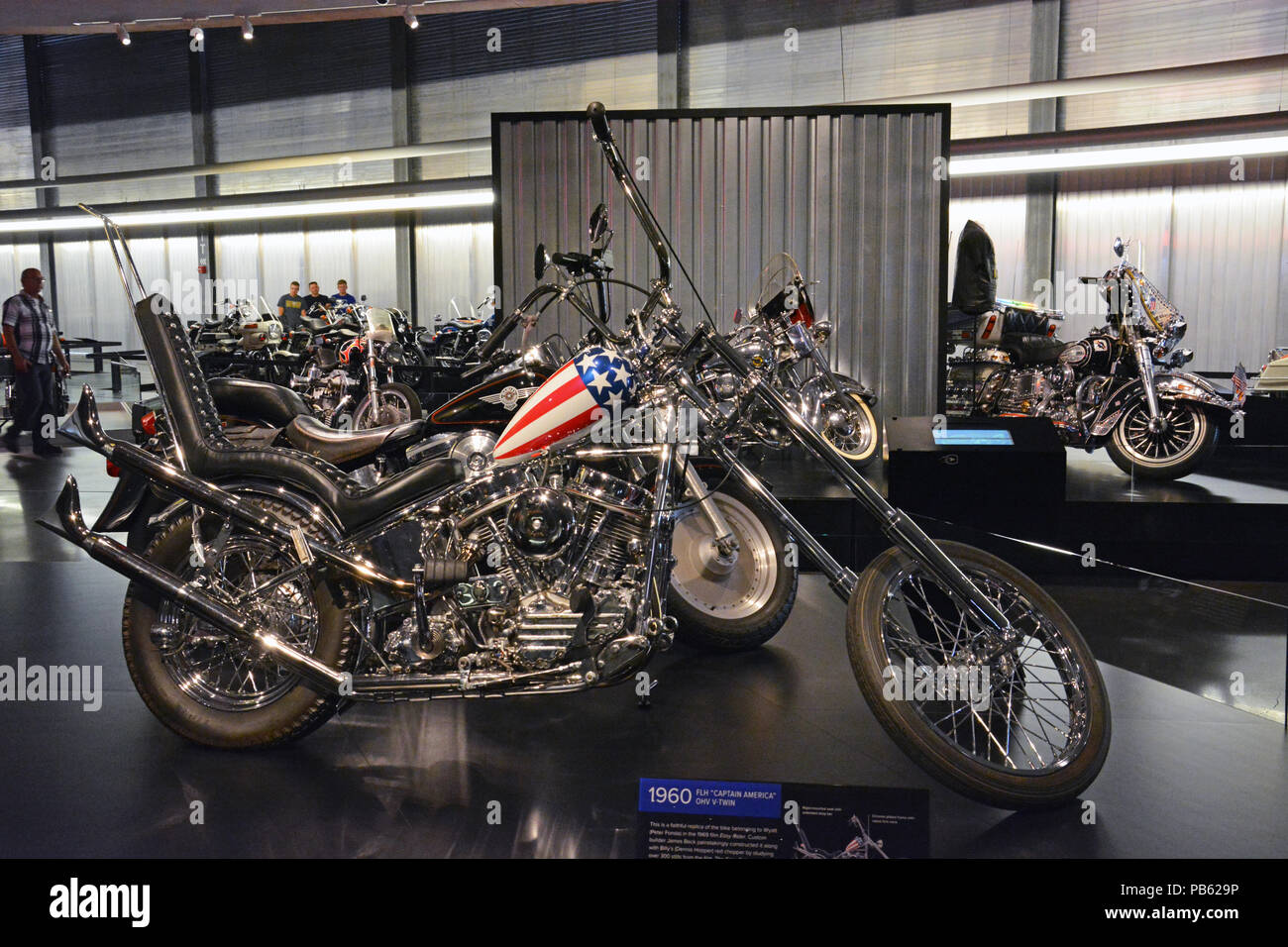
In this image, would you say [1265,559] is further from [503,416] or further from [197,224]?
[197,224]

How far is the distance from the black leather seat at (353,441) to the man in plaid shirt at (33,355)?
5818 millimetres

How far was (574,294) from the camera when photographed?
8.66ft

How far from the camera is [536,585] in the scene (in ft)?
7.36

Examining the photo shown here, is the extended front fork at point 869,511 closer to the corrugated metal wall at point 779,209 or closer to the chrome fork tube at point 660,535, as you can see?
the chrome fork tube at point 660,535

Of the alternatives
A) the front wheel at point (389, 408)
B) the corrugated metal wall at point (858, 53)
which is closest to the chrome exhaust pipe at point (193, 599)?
the front wheel at point (389, 408)

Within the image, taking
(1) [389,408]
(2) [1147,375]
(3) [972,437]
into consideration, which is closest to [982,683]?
(3) [972,437]

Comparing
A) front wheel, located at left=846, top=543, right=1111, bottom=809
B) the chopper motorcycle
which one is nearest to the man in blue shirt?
the chopper motorcycle

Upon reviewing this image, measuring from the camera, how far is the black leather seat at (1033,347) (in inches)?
258

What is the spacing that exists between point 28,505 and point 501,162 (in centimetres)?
343

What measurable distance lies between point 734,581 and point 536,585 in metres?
1.05

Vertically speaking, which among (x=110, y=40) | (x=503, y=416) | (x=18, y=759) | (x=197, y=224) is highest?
(x=110, y=40)

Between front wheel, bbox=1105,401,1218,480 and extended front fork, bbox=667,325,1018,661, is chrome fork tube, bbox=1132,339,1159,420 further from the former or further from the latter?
extended front fork, bbox=667,325,1018,661

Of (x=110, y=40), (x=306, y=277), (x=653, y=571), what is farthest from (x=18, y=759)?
(x=110, y=40)

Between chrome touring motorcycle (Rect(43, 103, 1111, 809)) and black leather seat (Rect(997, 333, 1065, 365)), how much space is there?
15.0 feet
